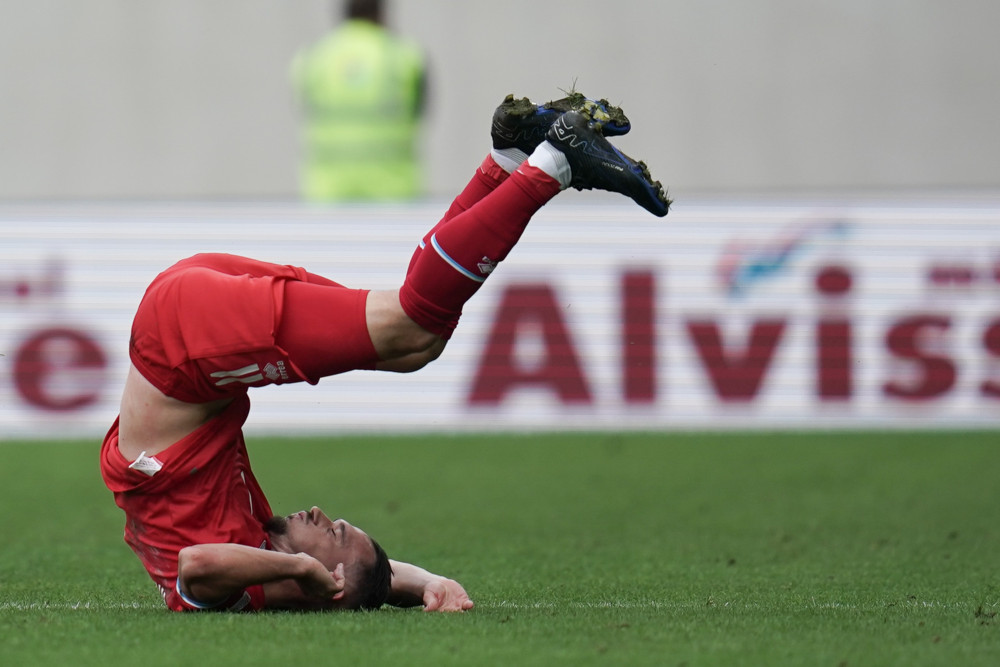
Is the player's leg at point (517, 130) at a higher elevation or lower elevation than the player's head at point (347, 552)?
higher

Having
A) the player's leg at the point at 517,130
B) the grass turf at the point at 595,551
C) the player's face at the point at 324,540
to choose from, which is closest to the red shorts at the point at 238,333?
the player's leg at the point at 517,130

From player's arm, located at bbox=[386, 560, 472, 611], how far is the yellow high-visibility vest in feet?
19.3

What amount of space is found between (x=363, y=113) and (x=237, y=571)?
21.0ft

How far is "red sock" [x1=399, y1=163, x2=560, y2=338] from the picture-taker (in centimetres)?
446

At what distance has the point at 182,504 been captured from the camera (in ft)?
15.2

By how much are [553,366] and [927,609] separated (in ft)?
18.1

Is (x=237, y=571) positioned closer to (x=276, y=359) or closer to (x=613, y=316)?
(x=276, y=359)

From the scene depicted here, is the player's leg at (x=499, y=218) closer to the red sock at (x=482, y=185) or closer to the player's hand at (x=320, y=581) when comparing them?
the red sock at (x=482, y=185)

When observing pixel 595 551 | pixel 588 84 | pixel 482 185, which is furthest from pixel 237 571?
pixel 588 84

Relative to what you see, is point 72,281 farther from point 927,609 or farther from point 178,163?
point 927,609

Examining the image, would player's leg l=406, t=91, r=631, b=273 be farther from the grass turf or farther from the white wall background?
the white wall background

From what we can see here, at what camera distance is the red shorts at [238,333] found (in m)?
4.47

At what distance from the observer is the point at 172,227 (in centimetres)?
1041

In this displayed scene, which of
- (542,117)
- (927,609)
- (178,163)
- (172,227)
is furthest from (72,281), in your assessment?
(927,609)
